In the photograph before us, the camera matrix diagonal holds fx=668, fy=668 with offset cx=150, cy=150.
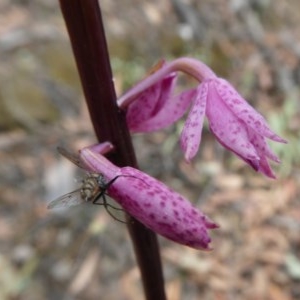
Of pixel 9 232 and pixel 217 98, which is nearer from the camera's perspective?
pixel 217 98

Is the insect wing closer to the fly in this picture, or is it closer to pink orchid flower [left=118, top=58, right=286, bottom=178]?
the fly

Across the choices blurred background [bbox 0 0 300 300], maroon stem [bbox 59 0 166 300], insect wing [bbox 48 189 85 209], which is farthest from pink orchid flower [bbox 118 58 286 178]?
Result: blurred background [bbox 0 0 300 300]

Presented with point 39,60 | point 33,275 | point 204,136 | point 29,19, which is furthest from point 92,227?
point 29,19

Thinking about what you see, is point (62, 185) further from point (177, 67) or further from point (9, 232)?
point (177, 67)

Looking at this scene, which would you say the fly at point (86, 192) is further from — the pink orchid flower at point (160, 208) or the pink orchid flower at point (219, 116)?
the pink orchid flower at point (219, 116)

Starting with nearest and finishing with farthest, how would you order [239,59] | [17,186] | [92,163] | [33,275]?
[92,163], [33,275], [17,186], [239,59]

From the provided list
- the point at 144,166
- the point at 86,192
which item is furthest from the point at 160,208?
the point at 144,166

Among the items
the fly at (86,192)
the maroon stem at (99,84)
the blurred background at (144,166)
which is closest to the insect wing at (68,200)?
the fly at (86,192)

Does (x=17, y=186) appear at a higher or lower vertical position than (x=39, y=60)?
lower
